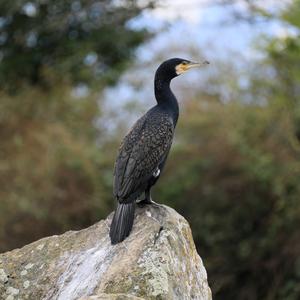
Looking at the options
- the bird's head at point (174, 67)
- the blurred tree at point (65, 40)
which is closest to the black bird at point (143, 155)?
the bird's head at point (174, 67)

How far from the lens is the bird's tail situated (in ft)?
21.0

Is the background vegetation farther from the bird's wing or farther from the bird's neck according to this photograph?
the bird's wing

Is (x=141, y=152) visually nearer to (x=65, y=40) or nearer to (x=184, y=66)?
(x=184, y=66)

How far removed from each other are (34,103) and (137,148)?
35.2 ft

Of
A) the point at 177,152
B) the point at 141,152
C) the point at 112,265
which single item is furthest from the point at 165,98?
the point at 177,152

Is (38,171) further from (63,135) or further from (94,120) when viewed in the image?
(94,120)

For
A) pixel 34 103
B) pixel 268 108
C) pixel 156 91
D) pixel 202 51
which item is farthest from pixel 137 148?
pixel 202 51

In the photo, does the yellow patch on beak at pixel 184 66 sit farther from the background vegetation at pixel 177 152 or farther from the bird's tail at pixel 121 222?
the background vegetation at pixel 177 152

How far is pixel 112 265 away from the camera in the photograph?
6102mm

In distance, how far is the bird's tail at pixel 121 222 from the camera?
253 inches

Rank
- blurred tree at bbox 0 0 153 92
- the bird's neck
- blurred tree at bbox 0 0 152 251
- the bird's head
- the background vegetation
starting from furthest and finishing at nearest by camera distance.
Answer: blurred tree at bbox 0 0 153 92 → blurred tree at bbox 0 0 152 251 → the background vegetation → the bird's head → the bird's neck

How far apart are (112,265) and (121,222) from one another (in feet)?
1.73

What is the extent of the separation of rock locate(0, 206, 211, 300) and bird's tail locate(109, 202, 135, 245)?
0.05 m

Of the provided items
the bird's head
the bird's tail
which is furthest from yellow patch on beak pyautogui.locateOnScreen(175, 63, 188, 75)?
the bird's tail
